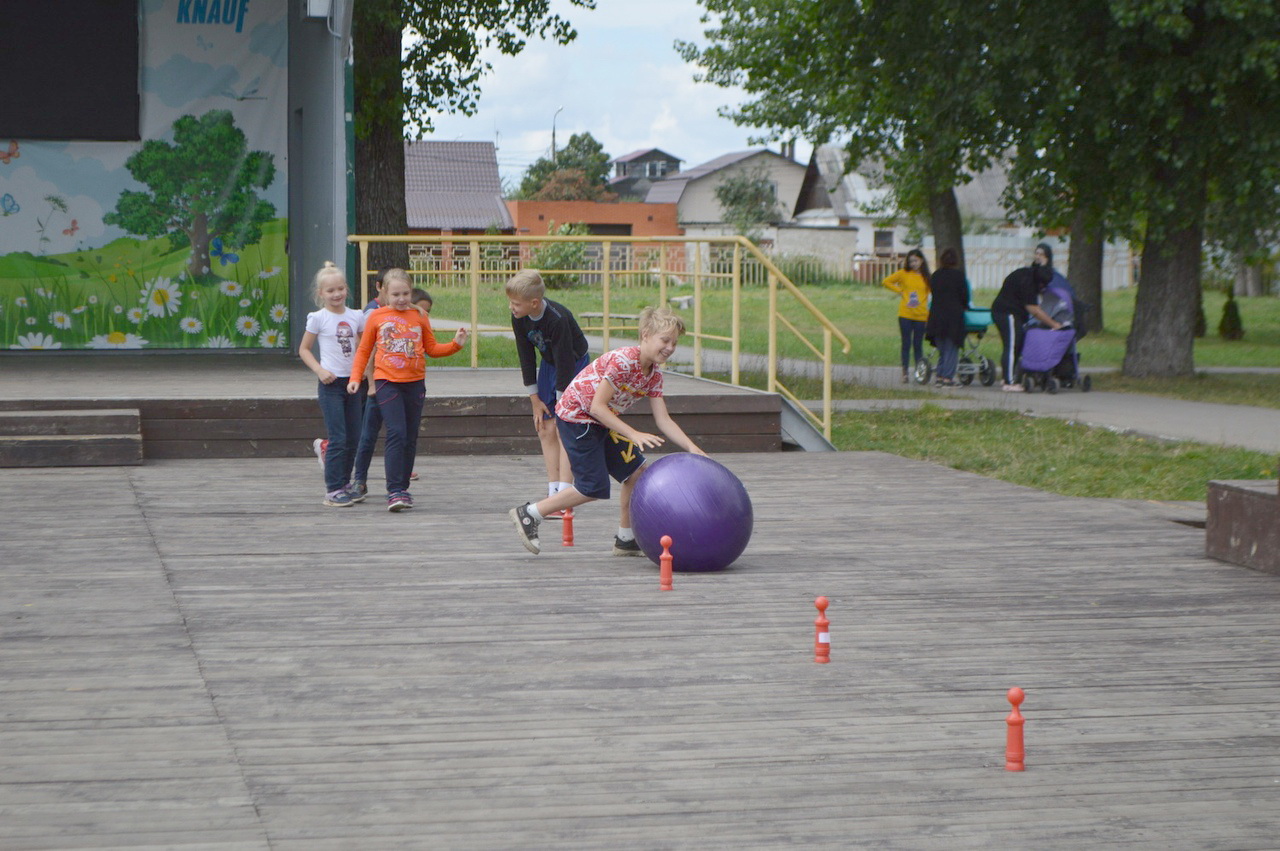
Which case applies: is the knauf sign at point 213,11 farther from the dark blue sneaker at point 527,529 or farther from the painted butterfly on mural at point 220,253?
the dark blue sneaker at point 527,529

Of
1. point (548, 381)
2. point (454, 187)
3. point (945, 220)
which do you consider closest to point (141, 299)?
point (548, 381)

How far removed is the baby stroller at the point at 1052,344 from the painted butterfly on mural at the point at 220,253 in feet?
31.0

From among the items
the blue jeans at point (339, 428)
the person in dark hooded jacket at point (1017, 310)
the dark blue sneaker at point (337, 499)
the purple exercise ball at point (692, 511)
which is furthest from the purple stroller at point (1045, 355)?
the purple exercise ball at point (692, 511)

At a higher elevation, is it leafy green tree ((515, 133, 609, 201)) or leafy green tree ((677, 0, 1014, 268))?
leafy green tree ((515, 133, 609, 201))

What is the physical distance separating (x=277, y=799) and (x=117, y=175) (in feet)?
42.4

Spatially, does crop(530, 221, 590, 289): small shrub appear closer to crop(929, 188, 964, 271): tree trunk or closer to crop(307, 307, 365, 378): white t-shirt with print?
crop(929, 188, 964, 271): tree trunk

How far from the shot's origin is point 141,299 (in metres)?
16.2

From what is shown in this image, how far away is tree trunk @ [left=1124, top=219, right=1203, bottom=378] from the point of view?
66.1ft

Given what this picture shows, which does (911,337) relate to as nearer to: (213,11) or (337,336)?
(213,11)

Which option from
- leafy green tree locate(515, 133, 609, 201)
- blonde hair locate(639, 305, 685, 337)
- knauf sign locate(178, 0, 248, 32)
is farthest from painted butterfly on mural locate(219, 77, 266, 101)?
leafy green tree locate(515, 133, 609, 201)

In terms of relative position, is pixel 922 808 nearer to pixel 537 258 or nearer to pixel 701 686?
pixel 701 686

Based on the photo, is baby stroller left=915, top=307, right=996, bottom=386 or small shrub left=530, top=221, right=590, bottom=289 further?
small shrub left=530, top=221, right=590, bottom=289

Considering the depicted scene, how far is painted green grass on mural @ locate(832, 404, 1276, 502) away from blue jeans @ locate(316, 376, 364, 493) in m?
5.08

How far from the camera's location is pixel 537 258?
26922mm
